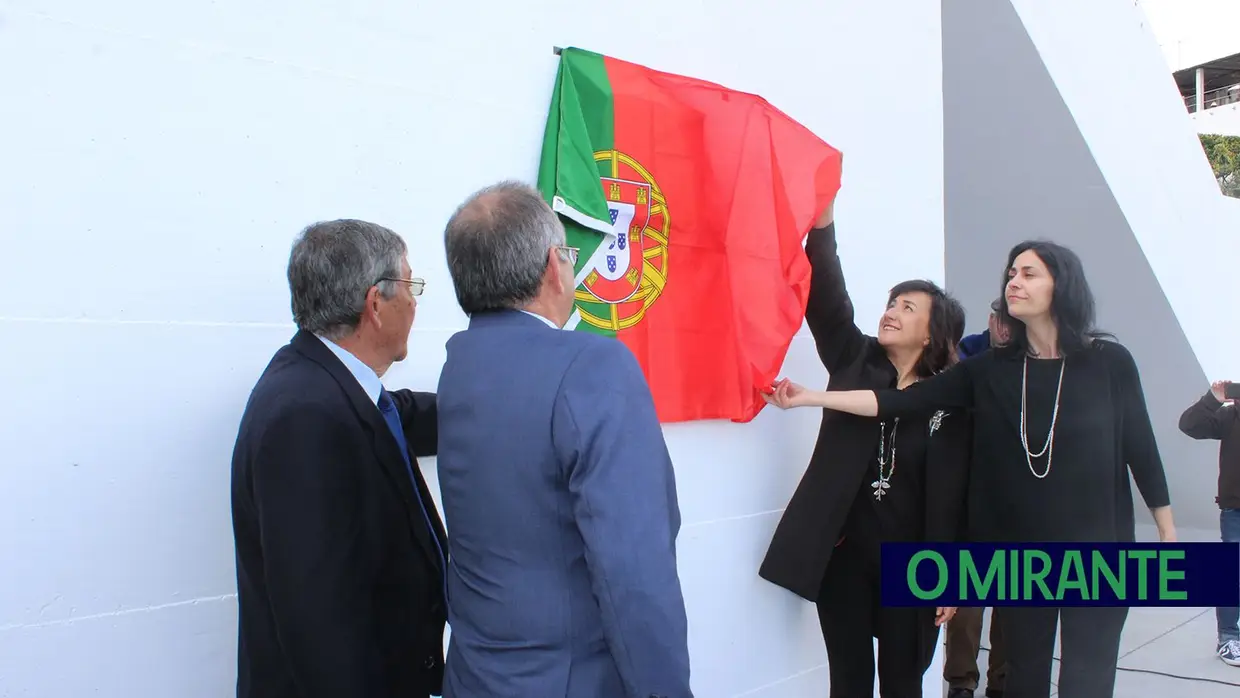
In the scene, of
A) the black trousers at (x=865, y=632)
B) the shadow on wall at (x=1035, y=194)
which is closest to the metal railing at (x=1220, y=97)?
the shadow on wall at (x=1035, y=194)

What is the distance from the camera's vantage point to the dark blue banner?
7.80ft

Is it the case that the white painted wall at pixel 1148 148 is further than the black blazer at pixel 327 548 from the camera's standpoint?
Yes

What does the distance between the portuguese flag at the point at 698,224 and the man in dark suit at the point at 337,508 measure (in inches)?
37.3

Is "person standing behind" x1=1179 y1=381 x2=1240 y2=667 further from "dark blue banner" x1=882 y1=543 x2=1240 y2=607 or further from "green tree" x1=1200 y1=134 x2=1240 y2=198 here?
"green tree" x1=1200 y1=134 x2=1240 y2=198

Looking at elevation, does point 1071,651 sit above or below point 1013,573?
below

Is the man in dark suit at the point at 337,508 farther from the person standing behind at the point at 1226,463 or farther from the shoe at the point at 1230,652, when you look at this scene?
the shoe at the point at 1230,652

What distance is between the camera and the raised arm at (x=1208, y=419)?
3.97 meters

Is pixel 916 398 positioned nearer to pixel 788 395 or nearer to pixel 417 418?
pixel 788 395

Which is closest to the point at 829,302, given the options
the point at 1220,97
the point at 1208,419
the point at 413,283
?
the point at 413,283

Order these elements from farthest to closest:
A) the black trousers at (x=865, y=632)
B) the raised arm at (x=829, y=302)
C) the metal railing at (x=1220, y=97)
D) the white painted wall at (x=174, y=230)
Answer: the metal railing at (x=1220, y=97)
the raised arm at (x=829, y=302)
the black trousers at (x=865, y=632)
the white painted wall at (x=174, y=230)

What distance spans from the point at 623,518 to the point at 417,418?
76 cm

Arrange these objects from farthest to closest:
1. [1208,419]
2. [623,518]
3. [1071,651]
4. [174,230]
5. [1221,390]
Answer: [1208,419] < [1221,390] < [1071,651] < [174,230] < [623,518]

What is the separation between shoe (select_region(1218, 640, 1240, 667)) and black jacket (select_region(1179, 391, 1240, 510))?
617 mm

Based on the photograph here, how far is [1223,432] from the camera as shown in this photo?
13.0ft
